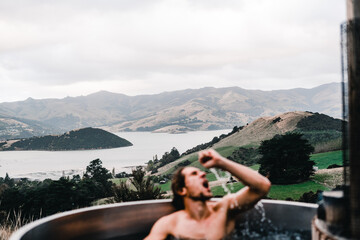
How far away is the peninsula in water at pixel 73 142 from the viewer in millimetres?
66444

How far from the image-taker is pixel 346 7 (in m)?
2.46

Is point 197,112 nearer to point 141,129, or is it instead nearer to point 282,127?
point 141,129

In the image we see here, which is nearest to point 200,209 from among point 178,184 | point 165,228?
point 178,184

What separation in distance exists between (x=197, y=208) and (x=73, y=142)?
65629 millimetres

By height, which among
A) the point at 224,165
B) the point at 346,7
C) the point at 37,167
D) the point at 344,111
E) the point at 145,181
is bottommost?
the point at 37,167

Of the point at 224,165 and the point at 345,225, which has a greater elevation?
the point at 224,165

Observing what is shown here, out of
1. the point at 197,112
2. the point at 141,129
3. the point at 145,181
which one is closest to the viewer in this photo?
the point at 145,181

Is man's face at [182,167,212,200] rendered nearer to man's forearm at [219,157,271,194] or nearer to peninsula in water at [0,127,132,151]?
man's forearm at [219,157,271,194]

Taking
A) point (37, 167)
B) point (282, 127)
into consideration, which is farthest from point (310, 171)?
point (37, 167)

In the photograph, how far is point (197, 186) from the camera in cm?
313

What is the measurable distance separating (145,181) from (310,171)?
27.5 ft

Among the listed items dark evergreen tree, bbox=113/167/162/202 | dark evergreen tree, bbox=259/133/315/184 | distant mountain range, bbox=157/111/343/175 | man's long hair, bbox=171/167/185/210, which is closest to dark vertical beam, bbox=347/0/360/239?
man's long hair, bbox=171/167/185/210

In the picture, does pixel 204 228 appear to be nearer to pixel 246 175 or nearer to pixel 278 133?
pixel 246 175

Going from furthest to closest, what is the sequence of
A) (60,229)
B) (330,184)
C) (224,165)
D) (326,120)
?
(326,120) < (330,184) < (60,229) < (224,165)
